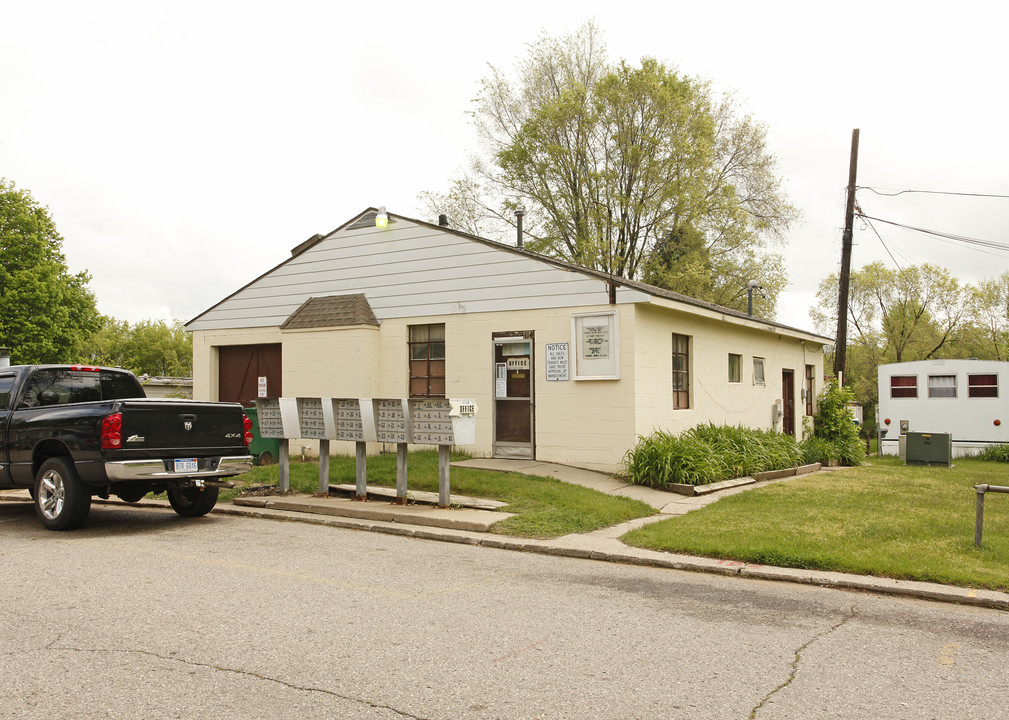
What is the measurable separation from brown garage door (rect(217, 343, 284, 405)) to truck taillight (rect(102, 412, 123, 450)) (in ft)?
29.4

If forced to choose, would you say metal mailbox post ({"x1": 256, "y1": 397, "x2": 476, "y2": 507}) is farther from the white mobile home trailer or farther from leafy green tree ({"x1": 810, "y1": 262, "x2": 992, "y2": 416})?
leafy green tree ({"x1": 810, "y1": 262, "x2": 992, "y2": 416})

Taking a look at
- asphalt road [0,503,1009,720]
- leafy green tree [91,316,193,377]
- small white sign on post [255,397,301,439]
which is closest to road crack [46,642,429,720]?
asphalt road [0,503,1009,720]

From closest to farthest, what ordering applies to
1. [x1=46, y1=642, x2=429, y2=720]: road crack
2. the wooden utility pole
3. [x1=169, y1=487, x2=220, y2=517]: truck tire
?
[x1=46, y1=642, x2=429, y2=720]: road crack, [x1=169, y1=487, x2=220, y2=517]: truck tire, the wooden utility pole

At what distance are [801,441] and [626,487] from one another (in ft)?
28.7

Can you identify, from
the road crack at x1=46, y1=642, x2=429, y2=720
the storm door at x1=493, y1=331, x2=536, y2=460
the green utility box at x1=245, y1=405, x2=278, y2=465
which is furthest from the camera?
the green utility box at x1=245, y1=405, x2=278, y2=465

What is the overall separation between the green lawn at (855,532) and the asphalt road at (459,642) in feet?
2.07

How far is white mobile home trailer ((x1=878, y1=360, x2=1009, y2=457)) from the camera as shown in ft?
72.1

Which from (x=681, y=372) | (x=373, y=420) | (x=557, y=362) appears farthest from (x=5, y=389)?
(x=681, y=372)

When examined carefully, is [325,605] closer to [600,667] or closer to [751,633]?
[600,667]

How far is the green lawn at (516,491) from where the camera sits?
938cm

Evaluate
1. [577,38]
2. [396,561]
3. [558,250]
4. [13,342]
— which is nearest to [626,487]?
[396,561]

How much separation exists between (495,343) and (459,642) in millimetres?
9932

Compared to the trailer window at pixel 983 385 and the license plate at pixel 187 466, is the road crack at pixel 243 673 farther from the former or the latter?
the trailer window at pixel 983 385

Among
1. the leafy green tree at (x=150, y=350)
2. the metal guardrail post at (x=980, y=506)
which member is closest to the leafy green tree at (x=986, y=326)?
the metal guardrail post at (x=980, y=506)
